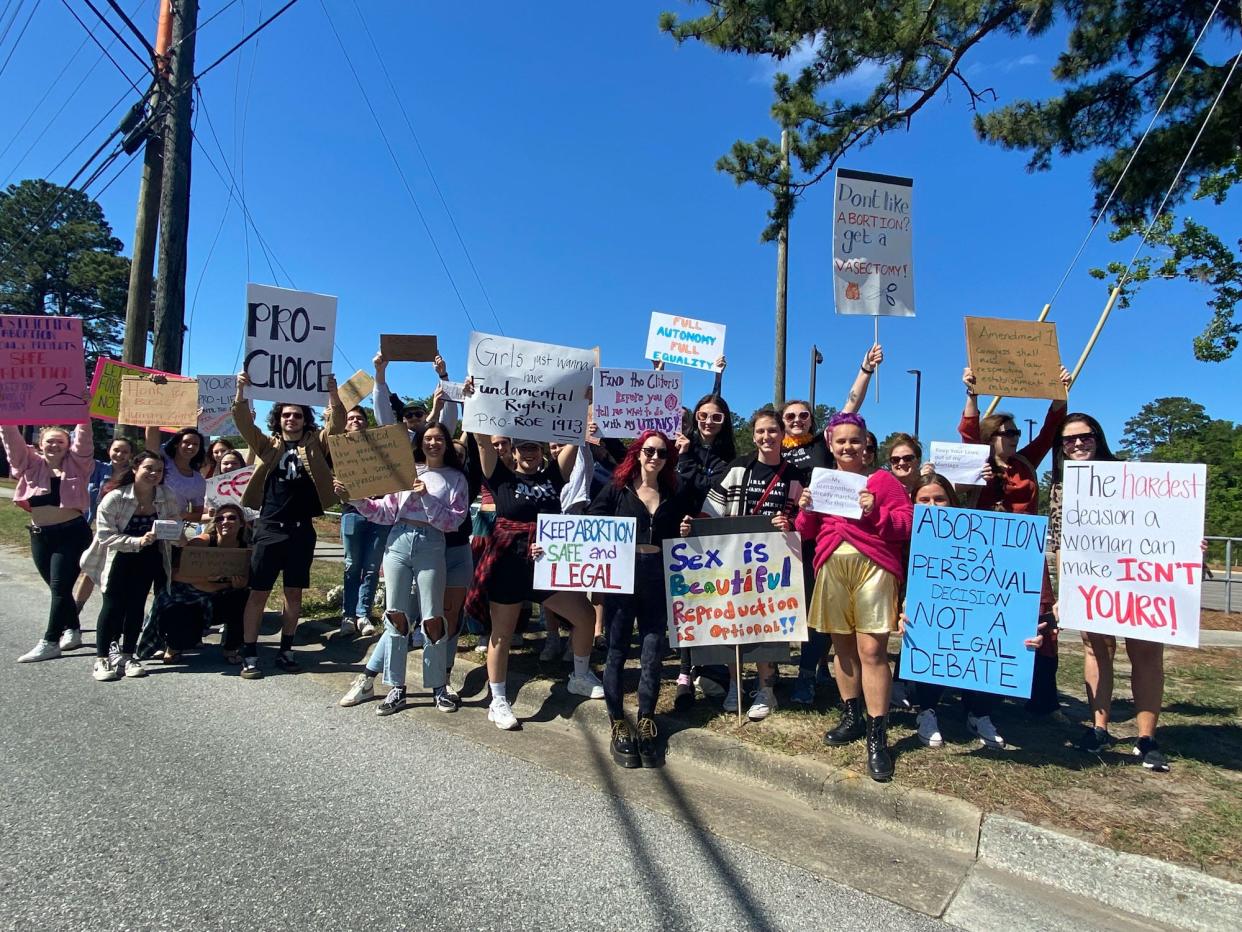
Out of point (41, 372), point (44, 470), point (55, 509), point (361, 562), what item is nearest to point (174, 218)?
point (41, 372)

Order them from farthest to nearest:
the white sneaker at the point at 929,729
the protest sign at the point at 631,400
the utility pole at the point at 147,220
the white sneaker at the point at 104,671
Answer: the utility pole at the point at 147,220 → the protest sign at the point at 631,400 → the white sneaker at the point at 104,671 → the white sneaker at the point at 929,729

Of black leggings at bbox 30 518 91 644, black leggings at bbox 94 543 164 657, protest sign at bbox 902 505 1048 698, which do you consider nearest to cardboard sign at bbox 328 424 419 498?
black leggings at bbox 94 543 164 657

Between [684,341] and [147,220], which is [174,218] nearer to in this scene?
[147,220]

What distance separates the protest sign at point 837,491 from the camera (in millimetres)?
3727

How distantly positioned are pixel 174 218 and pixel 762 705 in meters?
9.63

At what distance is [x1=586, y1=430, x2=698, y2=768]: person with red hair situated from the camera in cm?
409

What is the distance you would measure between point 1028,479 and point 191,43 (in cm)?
1171

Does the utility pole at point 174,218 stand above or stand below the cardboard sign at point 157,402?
above

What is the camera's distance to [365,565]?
261 inches

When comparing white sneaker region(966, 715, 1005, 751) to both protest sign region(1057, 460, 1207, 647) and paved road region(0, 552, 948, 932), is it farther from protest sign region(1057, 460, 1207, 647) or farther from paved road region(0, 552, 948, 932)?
paved road region(0, 552, 948, 932)

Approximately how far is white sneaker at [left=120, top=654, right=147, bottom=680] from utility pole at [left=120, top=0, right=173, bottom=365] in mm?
6017

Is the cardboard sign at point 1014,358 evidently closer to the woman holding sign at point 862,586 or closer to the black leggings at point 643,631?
the woman holding sign at point 862,586

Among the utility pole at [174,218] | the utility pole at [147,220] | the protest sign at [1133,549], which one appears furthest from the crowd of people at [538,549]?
the utility pole at [147,220]

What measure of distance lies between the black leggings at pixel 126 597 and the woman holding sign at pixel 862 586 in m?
4.86
